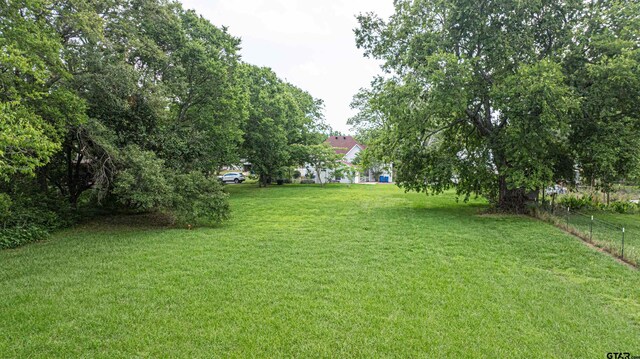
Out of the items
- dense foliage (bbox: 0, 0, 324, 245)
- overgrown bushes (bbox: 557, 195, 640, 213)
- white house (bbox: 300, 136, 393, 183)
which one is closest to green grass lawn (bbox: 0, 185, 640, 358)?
dense foliage (bbox: 0, 0, 324, 245)

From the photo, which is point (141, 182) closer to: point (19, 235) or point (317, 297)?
point (19, 235)

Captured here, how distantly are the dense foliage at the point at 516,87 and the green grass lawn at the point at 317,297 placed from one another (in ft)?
12.3

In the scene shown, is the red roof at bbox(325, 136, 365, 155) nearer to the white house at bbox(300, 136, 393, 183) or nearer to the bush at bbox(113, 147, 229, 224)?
the white house at bbox(300, 136, 393, 183)

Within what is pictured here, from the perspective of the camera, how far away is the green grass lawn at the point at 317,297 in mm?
3834

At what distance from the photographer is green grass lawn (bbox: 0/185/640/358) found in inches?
151

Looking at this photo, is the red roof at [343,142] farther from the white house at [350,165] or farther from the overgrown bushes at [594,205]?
the overgrown bushes at [594,205]

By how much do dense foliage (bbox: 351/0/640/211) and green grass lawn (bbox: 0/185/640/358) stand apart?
3759mm

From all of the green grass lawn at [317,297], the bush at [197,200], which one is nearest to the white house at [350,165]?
the bush at [197,200]

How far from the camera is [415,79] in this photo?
1212 cm

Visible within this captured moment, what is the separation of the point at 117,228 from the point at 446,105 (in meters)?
11.0

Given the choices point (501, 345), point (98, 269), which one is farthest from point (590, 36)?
point (98, 269)

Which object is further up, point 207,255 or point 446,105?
point 446,105

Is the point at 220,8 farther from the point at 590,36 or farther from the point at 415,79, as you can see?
the point at 590,36

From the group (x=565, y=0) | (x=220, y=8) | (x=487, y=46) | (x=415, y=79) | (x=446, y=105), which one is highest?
(x=220, y=8)
